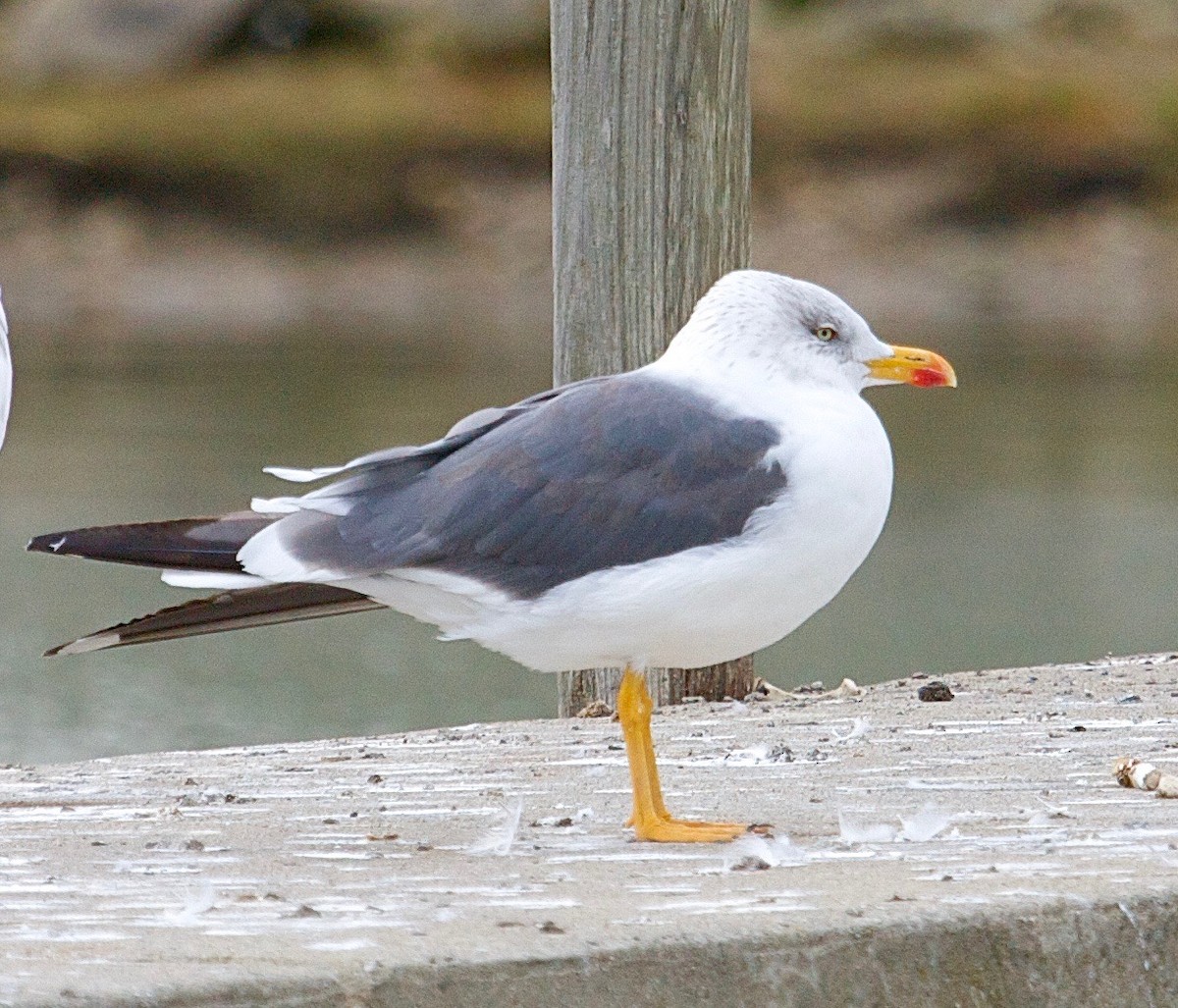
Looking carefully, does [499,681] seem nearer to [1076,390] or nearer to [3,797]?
[3,797]

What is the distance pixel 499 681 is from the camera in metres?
5.05

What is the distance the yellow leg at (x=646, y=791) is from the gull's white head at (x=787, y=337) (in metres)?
0.36

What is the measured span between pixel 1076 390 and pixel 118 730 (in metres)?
7.15

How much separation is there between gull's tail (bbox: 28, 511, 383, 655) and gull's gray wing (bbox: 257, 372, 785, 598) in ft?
0.21

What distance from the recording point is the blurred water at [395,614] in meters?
4.84

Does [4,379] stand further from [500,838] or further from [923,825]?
[923,825]

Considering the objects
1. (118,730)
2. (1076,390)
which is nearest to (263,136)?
(1076,390)

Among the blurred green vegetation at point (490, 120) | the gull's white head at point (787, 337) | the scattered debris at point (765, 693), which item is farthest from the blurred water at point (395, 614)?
the blurred green vegetation at point (490, 120)

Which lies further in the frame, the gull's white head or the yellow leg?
the gull's white head

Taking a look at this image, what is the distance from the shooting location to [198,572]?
2354 mm

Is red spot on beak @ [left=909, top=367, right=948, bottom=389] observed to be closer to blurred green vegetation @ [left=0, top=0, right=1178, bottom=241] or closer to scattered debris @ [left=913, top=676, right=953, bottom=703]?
scattered debris @ [left=913, top=676, right=953, bottom=703]

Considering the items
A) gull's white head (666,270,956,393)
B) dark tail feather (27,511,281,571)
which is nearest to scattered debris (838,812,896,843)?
gull's white head (666,270,956,393)

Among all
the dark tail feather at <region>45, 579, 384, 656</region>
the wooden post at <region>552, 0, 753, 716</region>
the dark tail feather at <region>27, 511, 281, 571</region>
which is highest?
the wooden post at <region>552, 0, 753, 716</region>

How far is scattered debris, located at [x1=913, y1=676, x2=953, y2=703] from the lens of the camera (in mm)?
3264
